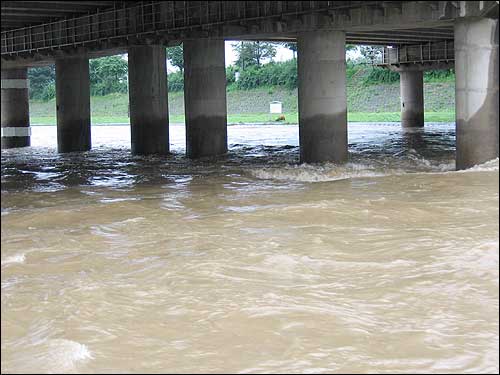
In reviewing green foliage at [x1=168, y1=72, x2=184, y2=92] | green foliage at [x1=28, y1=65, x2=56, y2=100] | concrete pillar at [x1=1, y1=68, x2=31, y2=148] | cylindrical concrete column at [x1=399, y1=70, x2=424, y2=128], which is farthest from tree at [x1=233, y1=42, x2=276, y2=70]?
concrete pillar at [x1=1, y1=68, x2=31, y2=148]

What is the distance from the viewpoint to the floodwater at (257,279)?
312 inches

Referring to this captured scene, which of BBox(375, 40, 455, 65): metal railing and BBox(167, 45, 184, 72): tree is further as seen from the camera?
BBox(167, 45, 184, 72): tree

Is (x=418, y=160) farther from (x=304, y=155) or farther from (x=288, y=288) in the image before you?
(x=288, y=288)

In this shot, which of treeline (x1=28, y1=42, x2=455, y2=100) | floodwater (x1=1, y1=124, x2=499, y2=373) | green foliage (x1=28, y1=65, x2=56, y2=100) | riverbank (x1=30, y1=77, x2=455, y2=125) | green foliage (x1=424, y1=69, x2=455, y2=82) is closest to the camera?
floodwater (x1=1, y1=124, x2=499, y2=373)

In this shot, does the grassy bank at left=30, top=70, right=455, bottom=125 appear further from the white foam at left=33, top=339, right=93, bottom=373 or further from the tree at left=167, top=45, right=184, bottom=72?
the white foam at left=33, top=339, right=93, bottom=373

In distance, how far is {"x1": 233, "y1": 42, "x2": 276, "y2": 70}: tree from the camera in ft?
306

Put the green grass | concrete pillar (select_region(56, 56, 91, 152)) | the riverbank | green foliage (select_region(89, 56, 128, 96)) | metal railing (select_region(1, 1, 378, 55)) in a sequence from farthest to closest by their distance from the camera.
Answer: green foliage (select_region(89, 56, 128, 96)) → the riverbank → the green grass → concrete pillar (select_region(56, 56, 91, 152)) → metal railing (select_region(1, 1, 378, 55))

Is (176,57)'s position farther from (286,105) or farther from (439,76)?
(439,76)

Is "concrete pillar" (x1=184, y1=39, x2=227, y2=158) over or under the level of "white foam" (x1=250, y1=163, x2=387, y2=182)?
over

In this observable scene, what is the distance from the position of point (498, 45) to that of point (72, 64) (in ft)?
73.9

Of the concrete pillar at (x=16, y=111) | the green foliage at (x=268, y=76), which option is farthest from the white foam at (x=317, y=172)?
the green foliage at (x=268, y=76)

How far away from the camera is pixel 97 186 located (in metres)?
23.7

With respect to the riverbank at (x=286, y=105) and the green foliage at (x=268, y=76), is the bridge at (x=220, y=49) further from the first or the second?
the green foliage at (x=268, y=76)

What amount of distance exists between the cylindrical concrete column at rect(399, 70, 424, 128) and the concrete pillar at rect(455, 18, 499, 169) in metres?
31.5
